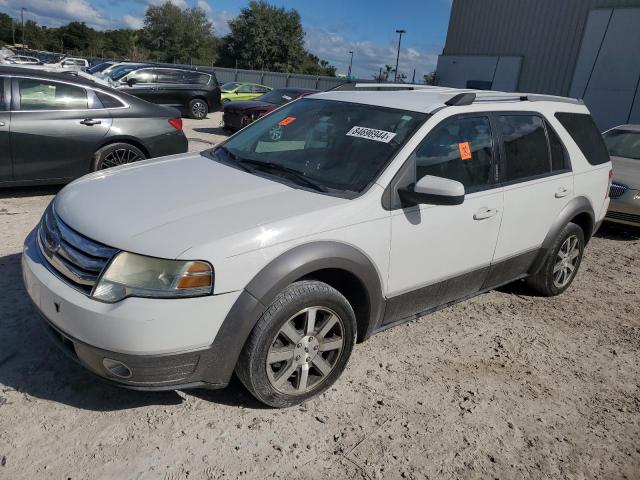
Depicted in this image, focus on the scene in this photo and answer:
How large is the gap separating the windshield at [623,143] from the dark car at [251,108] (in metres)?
7.30

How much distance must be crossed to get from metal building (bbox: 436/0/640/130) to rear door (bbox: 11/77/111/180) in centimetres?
1521

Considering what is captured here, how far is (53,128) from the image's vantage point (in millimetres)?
5844

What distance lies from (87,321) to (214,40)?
83.8 meters

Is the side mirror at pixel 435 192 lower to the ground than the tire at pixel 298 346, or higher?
higher

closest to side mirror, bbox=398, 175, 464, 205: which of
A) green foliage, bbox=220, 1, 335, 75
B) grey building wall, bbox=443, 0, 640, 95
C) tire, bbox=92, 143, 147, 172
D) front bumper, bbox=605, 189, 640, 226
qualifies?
tire, bbox=92, 143, 147, 172

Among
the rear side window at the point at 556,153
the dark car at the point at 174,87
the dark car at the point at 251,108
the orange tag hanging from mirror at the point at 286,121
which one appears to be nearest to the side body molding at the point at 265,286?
the orange tag hanging from mirror at the point at 286,121

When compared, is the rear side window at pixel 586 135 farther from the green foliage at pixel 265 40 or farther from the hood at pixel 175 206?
the green foliage at pixel 265 40

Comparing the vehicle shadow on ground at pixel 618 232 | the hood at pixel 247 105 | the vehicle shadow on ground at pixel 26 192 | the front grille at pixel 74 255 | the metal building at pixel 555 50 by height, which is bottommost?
the vehicle shadow on ground at pixel 26 192

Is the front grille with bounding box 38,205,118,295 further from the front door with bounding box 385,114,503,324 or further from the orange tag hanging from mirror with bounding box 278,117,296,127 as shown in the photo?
the orange tag hanging from mirror with bounding box 278,117,296,127

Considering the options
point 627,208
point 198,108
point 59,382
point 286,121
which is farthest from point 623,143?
point 198,108

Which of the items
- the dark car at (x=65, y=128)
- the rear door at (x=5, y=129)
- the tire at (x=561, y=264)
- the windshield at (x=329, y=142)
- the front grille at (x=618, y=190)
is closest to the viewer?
the windshield at (x=329, y=142)

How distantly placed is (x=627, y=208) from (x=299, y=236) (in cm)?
603

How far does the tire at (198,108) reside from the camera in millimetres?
17250

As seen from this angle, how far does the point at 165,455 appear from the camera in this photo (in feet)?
8.01
